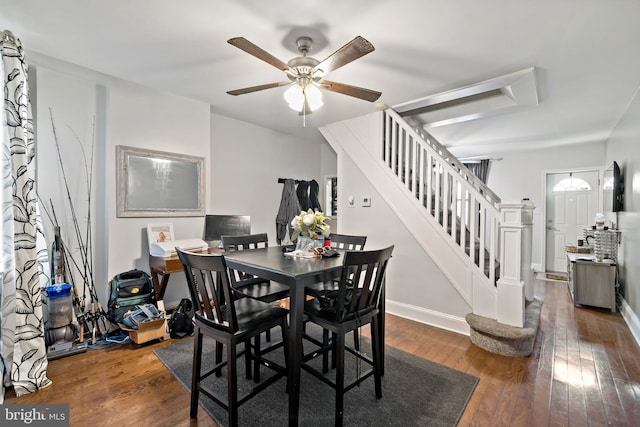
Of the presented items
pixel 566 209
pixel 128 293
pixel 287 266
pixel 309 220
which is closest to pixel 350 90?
pixel 309 220

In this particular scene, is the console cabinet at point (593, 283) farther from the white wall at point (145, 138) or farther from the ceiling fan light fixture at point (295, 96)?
the white wall at point (145, 138)

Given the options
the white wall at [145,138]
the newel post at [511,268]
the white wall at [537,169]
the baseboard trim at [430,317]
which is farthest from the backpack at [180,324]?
the white wall at [537,169]

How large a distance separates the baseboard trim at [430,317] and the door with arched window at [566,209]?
165 inches

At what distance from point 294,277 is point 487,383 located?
1.69m

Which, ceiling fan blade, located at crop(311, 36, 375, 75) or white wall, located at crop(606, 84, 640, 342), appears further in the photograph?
white wall, located at crop(606, 84, 640, 342)

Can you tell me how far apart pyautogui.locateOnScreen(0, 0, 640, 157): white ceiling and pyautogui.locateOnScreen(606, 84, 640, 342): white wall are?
15.8 inches

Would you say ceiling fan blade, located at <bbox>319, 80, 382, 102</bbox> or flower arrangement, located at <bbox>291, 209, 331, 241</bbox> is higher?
ceiling fan blade, located at <bbox>319, 80, 382, 102</bbox>

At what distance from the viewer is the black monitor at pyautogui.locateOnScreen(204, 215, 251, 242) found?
3.61 m

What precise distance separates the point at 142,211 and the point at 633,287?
5270 mm

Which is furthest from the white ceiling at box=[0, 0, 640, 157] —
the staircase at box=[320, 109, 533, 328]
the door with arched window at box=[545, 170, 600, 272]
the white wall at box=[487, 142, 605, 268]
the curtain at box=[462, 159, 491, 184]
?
the curtain at box=[462, 159, 491, 184]

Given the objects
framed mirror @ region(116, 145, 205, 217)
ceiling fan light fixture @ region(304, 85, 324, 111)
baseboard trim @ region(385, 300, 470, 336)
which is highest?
ceiling fan light fixture @ region(304, 85, 324, 111)

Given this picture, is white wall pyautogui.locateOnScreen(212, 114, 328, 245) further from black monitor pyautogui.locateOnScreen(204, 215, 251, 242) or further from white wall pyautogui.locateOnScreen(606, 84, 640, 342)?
white wall pyautogui.locateOnScreen(606, 84, 640, 342)

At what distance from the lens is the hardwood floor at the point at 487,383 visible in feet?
5.64

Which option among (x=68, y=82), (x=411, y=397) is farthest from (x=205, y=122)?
(x=411, y=397)
